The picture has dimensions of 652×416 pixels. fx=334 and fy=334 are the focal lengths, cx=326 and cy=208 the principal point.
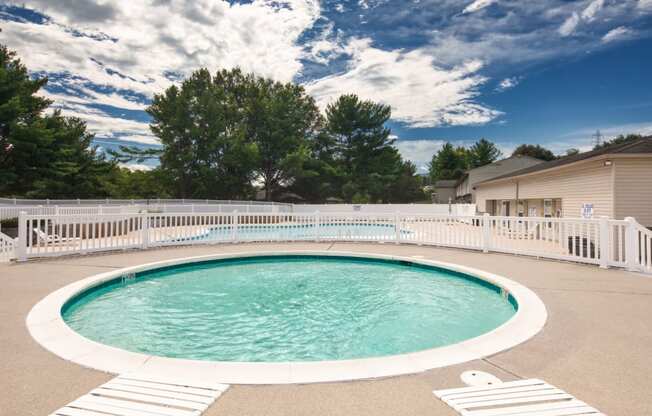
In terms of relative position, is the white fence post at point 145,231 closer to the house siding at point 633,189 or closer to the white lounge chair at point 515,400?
the white lounge chair at point 515,400

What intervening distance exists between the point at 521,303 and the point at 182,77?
111 feet

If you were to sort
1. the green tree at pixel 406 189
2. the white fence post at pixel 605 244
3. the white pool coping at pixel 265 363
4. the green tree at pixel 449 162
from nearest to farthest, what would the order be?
1. the white pool coping at pixel 265 363
2. the white fence post at pixel 605 244
3. the green tree at pixel 406 189
4. the green tree at pixel 449 162

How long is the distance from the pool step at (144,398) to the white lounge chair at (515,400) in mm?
1444

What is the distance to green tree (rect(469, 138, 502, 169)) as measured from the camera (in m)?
53.2

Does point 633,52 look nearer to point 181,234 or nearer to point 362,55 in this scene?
point 362,55

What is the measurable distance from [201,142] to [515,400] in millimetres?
31240

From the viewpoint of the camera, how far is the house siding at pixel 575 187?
9.83 meters

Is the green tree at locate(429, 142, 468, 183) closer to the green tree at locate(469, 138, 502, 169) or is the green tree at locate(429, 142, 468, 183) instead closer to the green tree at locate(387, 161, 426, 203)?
the green tree at locate(469, 138, 502, 169)

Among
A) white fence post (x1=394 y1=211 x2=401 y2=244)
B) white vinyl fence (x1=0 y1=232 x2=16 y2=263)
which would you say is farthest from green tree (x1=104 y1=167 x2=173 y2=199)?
white fence post (x1=394 y1=211 x2=401 y2=244)

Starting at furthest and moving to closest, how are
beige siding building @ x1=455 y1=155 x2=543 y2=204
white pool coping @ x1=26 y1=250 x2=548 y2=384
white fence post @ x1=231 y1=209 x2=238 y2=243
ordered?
beige siding building @ x1=455 y1=155 x2=543 y2=204, white fence post @ x1=231 y1=209 x2=238 y2=243, white pool coping @ x1=26 y1=250 x2=548 y2=384

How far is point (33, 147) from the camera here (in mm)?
20109

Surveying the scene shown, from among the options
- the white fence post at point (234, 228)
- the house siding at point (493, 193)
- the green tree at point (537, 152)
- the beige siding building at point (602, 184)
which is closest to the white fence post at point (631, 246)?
the beige siding building at point (602, 184)

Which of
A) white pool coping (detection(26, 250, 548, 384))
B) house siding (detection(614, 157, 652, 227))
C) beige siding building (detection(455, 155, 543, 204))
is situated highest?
beige siding building (detection(455, 155, 543, 204))

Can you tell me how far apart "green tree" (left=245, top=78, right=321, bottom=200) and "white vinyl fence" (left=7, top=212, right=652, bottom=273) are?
66.4ft
